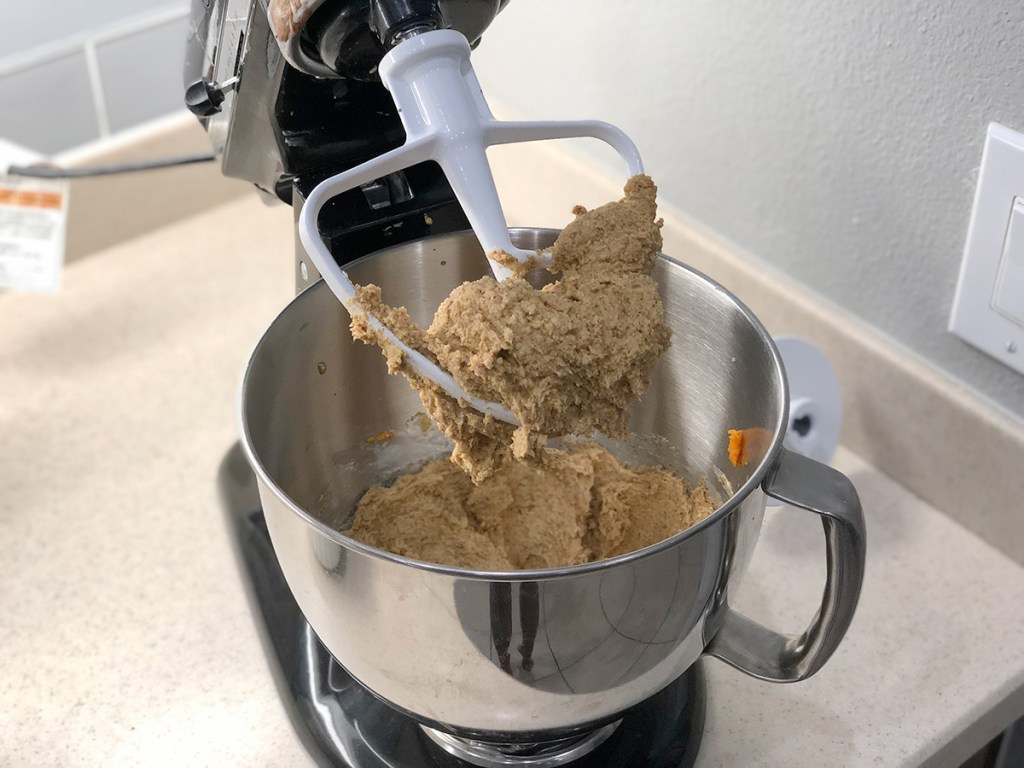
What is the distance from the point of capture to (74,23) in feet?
3.82

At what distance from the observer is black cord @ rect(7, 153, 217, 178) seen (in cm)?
89

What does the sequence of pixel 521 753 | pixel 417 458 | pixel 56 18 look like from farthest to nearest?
pixel 56 18, pixel 417 458, pixel 521 753

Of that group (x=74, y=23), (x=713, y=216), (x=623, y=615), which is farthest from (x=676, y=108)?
(x=74, y=23)

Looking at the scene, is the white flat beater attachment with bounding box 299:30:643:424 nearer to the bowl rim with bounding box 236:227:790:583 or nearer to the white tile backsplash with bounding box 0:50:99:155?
the bowl rim with bounding box 236:227:790:583

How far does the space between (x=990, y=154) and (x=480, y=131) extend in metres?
0.31

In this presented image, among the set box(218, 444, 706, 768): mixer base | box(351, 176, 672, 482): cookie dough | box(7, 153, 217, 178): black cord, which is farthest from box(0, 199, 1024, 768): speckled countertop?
box(351, 176, 672, 482): cookie dough

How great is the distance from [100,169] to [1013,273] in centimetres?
71

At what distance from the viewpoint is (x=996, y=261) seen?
A: 632mm

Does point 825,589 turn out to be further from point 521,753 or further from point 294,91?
point 294,91

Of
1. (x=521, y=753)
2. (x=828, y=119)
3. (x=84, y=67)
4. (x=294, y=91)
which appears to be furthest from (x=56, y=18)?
(x=521, y=753)

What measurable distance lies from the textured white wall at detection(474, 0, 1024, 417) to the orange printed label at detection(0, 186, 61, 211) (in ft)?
1.37

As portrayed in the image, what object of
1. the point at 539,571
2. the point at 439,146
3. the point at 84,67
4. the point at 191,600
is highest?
the point at 439,146

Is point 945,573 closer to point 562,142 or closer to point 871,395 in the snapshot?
point 871,395

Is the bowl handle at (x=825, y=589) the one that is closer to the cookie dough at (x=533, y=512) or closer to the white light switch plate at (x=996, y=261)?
the cookie dough at (x=533, y=512)
